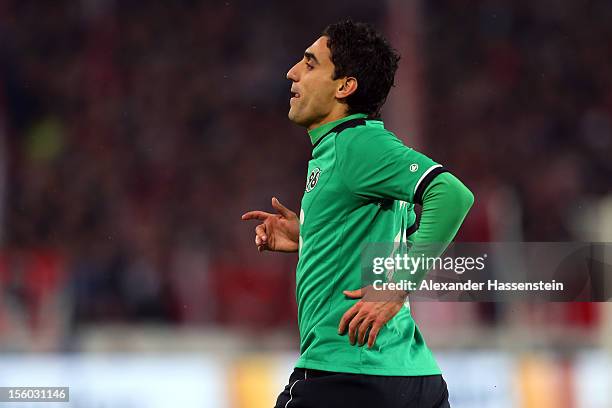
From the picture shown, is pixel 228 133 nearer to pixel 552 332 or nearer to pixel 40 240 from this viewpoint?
pixel 40 240

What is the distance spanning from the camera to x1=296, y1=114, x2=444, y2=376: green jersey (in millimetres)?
3344

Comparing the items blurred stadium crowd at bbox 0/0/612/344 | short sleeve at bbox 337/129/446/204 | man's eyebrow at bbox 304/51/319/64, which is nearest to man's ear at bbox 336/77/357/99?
man's eyebrow at bbox 304/51/319/64

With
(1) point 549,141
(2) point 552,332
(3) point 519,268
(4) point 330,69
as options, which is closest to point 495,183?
(1) point 549,141

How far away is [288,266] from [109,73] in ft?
17.3

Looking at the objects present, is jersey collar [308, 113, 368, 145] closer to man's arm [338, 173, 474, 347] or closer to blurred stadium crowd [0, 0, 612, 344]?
man's arm [338, 173, 474, 347]

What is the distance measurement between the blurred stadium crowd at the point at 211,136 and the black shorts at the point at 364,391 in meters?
6.74

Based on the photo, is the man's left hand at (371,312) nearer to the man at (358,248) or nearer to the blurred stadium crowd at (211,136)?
the man at (358,248)

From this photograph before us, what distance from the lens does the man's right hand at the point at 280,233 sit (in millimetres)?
3912

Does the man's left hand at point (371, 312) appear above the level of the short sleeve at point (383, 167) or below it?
below

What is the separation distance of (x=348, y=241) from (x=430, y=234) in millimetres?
295

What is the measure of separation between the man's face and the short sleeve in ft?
0.77

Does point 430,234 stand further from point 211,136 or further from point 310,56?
point 211,136

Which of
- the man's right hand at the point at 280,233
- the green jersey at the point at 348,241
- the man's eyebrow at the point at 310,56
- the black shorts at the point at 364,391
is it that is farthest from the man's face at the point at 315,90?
the black shorts at the point at 364,391

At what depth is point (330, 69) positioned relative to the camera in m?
3.65
